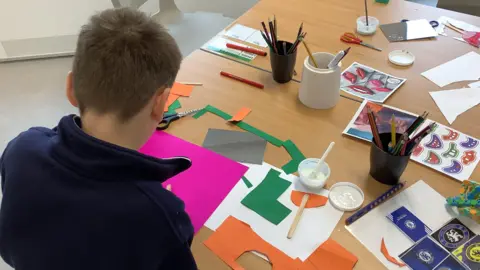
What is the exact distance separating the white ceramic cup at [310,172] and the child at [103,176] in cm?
33

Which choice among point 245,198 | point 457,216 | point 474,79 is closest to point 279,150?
point 245,198

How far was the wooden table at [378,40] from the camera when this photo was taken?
1.25 metres

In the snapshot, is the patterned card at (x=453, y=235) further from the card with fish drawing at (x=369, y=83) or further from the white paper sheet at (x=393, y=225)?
the card with fish drawing at (x=369, y=83)

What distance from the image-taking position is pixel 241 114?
3.99ft

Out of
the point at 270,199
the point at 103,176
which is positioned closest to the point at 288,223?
the point at 270,199

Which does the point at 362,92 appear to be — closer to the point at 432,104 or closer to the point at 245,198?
the point at 432,104

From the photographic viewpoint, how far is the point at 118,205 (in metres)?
0.69

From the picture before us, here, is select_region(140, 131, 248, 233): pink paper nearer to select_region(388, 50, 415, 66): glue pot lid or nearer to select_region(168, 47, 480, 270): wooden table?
select_region(168, 47, 480, 270): wooden table

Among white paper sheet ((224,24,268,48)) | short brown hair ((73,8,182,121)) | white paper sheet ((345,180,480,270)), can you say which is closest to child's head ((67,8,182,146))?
short brown hair ((73,8,182,121))

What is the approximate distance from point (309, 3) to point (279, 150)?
0.85 m

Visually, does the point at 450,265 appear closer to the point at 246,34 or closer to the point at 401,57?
the point at 401,57

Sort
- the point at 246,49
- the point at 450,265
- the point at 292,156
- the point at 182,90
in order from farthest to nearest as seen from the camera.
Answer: the point at 246,49
the point at 182,90
the point at 292,156
the point at 450,265

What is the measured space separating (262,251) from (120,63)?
1.50 ft

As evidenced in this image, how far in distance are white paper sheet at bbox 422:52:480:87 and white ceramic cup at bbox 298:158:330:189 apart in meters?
0.52
